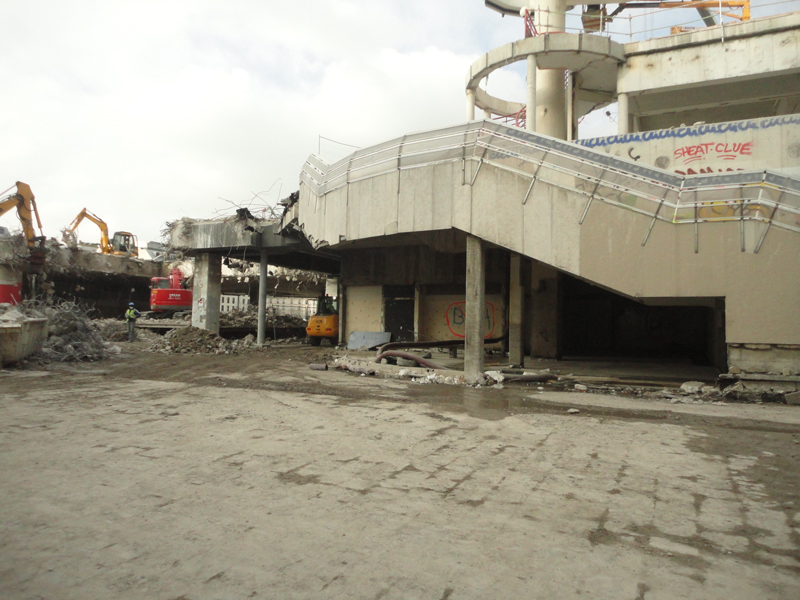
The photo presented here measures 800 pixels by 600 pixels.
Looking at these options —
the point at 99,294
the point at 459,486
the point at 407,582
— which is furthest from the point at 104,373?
the point at 99,294

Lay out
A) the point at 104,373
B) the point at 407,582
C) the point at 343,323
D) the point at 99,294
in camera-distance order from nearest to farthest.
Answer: the point at 407,582 → the point at 104,373 → the point at 343,323 → the point at 99,294

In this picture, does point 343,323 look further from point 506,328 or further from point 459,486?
point 459,486

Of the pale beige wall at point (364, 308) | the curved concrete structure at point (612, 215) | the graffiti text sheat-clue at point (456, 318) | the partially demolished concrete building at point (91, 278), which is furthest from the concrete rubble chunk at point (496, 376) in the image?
the partially demolished concrete building at point (91, 278)

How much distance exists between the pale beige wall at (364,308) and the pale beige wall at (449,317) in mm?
2118

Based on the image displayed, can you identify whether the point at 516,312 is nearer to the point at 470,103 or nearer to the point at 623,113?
the point at 623,113

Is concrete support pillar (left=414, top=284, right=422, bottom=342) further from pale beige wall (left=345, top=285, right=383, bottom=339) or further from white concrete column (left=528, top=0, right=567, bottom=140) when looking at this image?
white concrete column (left=528, top=0, right=567, bottom=140)

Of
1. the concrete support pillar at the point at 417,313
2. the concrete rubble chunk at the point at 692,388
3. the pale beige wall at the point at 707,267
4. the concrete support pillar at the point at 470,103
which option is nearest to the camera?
the pale beige wall at the point at 707,267

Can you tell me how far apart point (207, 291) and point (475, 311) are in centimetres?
1700

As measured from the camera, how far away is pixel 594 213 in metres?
10.4

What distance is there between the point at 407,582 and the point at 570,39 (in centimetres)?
1974

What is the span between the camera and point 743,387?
369 inches

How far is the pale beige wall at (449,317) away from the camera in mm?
19016

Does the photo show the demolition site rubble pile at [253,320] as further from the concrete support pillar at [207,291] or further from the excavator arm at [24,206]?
the excavator arm at [24,206]

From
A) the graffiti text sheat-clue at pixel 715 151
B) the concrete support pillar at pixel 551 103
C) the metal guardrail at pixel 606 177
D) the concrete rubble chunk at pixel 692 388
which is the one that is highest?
the concrete support pillar at pixel 551 103
